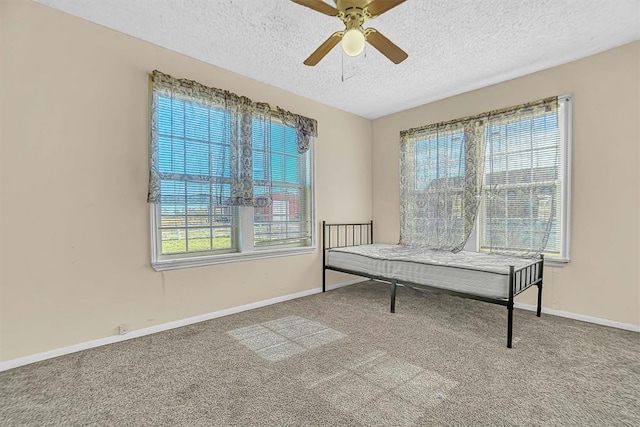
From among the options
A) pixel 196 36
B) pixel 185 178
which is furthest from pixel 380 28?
pixel 185 178

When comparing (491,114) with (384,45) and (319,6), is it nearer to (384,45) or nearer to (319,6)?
(384,45)

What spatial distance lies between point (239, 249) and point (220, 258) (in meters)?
0.25

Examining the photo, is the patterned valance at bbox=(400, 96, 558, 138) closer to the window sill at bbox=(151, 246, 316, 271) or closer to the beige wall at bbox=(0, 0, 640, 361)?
the beige wall at bbox=(0, 0, 640, 361)

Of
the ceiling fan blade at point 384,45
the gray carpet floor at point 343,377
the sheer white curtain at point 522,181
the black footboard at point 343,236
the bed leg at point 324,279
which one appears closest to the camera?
the gray carpet floor at point 343,377

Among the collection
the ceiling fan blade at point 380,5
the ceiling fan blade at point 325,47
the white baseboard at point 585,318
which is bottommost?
the white baseboard at point 585,318

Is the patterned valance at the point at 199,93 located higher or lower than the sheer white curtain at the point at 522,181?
higher

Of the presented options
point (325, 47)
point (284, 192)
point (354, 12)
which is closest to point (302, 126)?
point (284, 192)

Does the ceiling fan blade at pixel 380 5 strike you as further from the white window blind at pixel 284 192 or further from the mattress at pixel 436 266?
the mattress at pixel 436 266

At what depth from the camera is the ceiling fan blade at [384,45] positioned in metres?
1.89

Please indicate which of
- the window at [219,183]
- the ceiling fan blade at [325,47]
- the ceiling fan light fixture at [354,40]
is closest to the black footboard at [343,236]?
the window at [219,183]

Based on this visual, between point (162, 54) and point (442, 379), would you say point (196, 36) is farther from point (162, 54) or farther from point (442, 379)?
point (442, 379)

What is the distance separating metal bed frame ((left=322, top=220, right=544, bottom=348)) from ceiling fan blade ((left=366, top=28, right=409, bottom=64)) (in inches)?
72.2

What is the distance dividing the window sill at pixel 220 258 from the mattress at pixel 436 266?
60 centimetres

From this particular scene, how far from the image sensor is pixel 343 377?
1.91 metres
